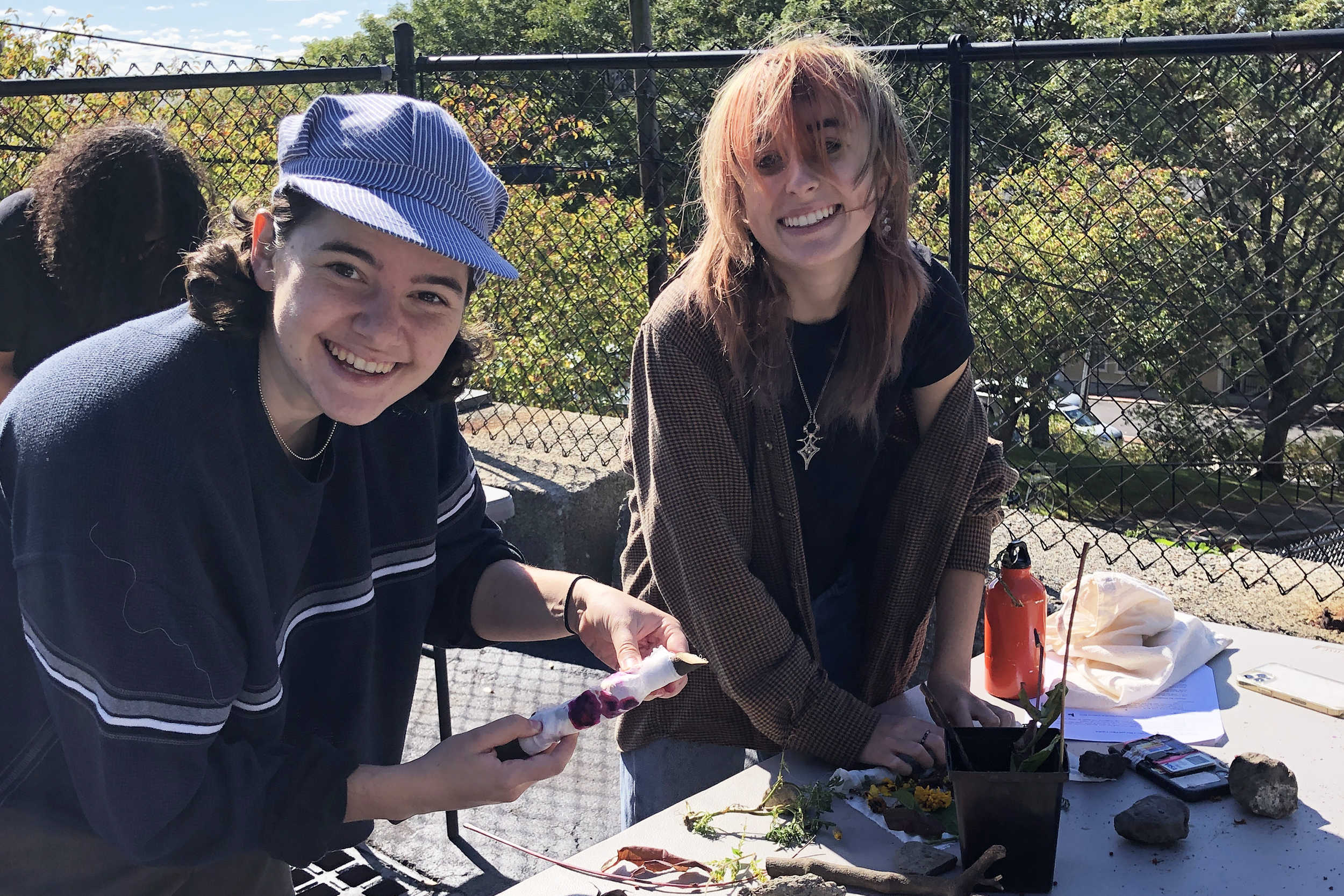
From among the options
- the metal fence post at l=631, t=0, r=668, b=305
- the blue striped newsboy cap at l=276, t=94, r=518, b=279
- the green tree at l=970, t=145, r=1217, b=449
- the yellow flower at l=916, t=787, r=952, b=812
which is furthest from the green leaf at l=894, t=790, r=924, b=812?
the green tree at l=970, t=145, r=1217, b=449

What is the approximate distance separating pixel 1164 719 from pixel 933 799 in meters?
0.55

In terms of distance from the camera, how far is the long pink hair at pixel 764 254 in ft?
6.02

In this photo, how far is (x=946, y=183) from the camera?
17.6 ft

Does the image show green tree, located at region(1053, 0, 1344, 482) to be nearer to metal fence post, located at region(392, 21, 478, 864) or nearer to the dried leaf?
metal fence post, located at region(392, 21, 478, 864)

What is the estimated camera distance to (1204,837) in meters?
1.54

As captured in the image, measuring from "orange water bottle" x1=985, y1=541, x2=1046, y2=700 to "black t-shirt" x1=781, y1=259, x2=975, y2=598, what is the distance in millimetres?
259

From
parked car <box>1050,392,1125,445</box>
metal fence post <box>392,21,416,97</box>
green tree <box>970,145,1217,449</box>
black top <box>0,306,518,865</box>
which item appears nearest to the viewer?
black top <box>0,306,518,865</box>

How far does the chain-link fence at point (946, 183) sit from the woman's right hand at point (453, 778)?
1408mm

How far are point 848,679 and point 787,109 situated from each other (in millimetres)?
1043

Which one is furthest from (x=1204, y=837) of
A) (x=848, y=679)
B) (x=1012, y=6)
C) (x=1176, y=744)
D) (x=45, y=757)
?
(x=1012, y=6)

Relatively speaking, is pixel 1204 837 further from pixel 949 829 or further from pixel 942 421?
pixel 942 421

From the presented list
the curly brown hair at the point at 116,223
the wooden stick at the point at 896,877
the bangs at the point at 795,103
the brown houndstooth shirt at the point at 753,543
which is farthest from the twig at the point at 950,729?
the curly brown hair at the point at 116,223

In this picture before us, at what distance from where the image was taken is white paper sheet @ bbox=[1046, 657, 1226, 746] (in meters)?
1.85

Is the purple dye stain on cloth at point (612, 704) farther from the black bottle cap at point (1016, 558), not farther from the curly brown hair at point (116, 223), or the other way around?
the curly brown hair at point (116, 223)
